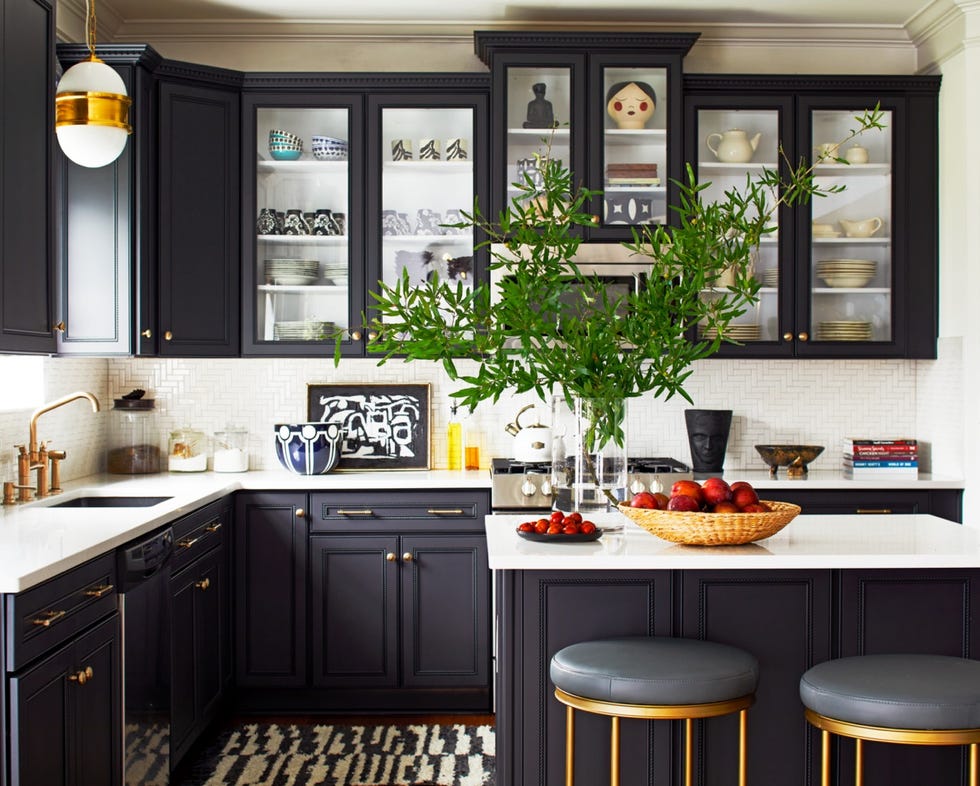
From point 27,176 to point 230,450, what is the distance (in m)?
1.77

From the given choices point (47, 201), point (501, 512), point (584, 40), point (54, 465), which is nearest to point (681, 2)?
point (584, 40)

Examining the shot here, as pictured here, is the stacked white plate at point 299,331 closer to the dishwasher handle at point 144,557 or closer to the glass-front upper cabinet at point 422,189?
the glass-front upper cabinet at point 422,189

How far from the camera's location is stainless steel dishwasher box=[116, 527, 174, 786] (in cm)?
289

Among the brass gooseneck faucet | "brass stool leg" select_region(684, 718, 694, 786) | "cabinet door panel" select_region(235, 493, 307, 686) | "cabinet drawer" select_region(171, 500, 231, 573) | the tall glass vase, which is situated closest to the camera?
"brass stool leg" select_region(684, 718, 694, 786)

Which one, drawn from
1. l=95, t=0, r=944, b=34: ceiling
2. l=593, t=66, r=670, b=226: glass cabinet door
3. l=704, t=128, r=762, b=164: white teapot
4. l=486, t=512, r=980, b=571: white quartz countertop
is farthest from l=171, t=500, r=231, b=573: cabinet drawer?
l=704, t=128, r=762, b=164: white teapot

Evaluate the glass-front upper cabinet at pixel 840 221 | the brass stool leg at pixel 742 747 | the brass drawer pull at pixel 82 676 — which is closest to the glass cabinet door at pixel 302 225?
the glass-front upper cabinet at pixel 840 221

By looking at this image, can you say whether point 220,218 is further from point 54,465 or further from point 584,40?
point 584,40

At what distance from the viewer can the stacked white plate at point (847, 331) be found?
4465mm

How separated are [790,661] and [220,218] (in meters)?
2.93

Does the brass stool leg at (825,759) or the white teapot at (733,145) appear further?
the white teapot at (733,145)

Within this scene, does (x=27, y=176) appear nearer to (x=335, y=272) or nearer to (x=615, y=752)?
(x=335, y=272)

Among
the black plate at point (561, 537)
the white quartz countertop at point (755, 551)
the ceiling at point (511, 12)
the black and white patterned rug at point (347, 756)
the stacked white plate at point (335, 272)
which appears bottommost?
the black and white patterned rug at point (347, 756)

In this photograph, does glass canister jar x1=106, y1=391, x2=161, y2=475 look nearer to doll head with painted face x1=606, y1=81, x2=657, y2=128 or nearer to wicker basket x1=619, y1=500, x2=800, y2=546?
doll head with painted face x1=606, y1=81, x2=657, y2=128

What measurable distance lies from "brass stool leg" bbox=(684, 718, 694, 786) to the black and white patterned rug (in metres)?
1.02
